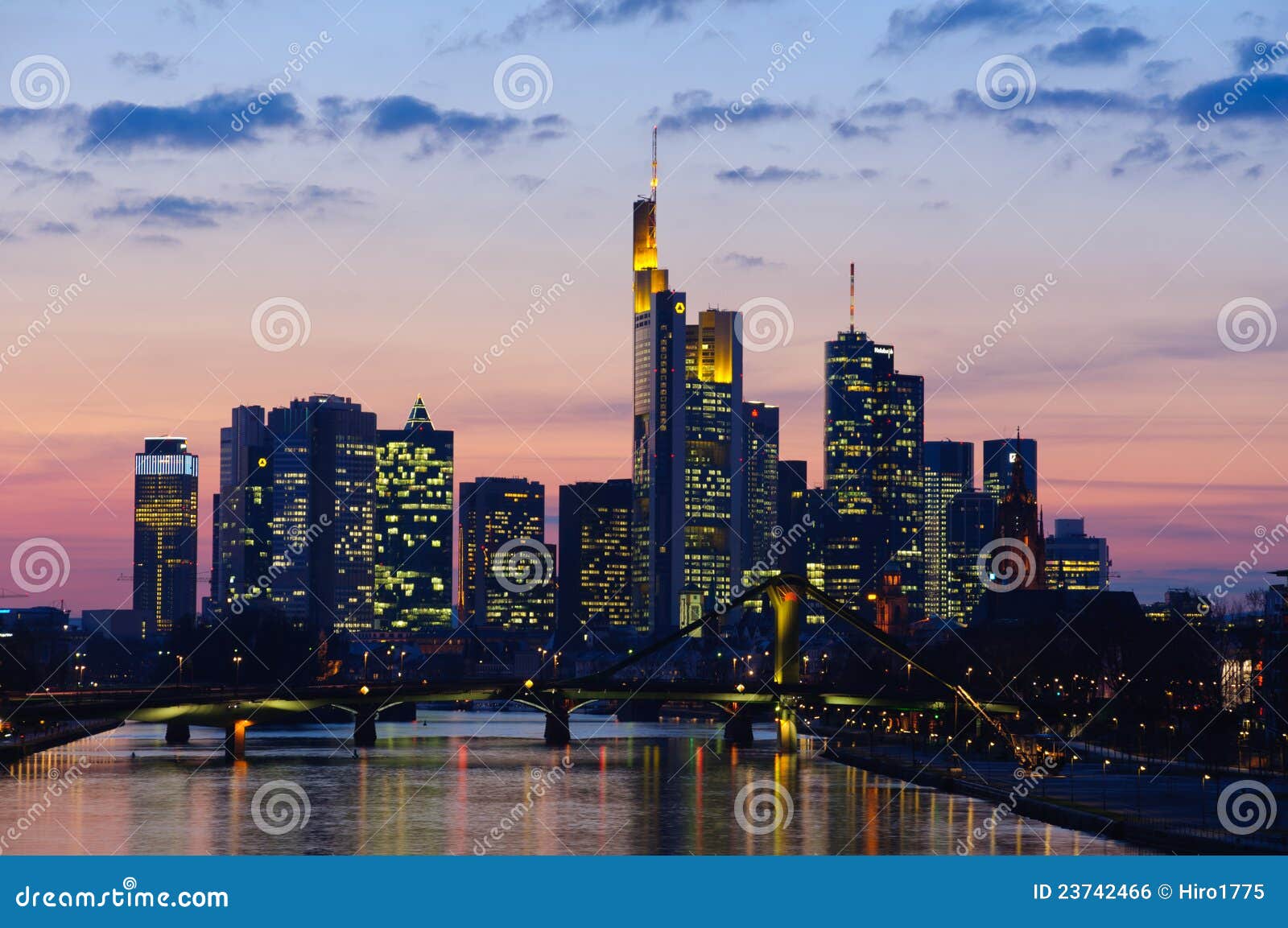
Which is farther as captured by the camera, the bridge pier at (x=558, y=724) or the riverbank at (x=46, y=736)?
the bridge pier at (x=558, y=724)

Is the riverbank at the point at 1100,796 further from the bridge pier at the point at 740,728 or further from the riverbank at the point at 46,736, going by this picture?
the riverbank at the point at 46,736

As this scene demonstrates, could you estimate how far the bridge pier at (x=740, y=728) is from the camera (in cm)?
14750

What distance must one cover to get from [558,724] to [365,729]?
14922 millimetres

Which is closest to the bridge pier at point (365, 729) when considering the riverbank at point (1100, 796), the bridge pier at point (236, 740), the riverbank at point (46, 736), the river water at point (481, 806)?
the river water at point (481, 806)

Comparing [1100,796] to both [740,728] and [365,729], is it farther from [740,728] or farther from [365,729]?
[365,729]

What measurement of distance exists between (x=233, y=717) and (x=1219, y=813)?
226ft

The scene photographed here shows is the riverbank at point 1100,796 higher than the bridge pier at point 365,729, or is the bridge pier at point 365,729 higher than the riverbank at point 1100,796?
the riverbank at point 1100,796

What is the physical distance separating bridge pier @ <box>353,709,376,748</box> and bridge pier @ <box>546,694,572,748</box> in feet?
42.3

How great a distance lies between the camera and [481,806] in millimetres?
89062

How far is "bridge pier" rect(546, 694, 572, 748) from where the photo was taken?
473ft

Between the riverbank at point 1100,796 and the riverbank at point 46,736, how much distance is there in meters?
50.1

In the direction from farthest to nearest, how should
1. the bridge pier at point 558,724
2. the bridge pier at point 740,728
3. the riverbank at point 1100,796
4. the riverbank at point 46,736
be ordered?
1. the bridge pier at point 740,728
2. the bridge pier at point 558,724
3. the riverbank at point 46,736
4. the riverbank at point 1100,796

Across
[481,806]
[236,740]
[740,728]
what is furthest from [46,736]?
[481,806]

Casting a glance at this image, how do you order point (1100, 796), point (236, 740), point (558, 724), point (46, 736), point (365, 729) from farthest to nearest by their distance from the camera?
point (558, 724) < point (365, 729) < point (46, 736) < point (236, 740) < point (1100, 796)
